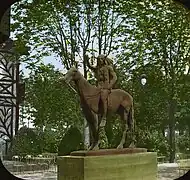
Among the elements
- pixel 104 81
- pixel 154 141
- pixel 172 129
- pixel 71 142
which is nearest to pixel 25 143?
pixel 71 142

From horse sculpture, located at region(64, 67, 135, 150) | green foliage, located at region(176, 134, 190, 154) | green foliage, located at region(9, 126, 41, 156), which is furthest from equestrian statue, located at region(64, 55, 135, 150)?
green foliage, located at region(176, 134, 190, 154)

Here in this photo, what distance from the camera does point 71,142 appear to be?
19.7ft

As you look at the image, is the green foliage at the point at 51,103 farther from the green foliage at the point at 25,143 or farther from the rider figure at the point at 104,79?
the rider figure at the point at 104,79

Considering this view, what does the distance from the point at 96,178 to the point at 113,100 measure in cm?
82

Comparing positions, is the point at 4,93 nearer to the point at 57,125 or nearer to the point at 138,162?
the point at 57,125

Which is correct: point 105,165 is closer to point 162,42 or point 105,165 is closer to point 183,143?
point 183,143

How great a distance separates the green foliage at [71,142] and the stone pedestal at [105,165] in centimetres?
162

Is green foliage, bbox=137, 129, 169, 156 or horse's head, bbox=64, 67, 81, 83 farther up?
horse's head, bbox=64, 67, 81, 83

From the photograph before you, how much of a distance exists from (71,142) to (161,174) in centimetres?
135

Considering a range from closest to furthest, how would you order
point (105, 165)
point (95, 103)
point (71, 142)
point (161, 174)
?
1. point (105, 165)
2. point (95, 103)
3. point (161, 174)
4. point (71, 142)

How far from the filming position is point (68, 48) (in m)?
6.44

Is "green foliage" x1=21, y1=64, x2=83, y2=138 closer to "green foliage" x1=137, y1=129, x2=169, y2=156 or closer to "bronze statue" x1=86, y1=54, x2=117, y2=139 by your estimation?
"green foliage" x1=137, y1=129, x2=169, y2=156

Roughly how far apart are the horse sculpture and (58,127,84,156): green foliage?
5.16ft

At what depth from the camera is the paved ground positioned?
222 inches
